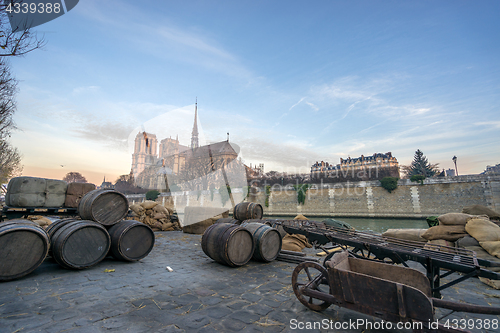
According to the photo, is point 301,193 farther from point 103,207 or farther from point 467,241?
point 103,207

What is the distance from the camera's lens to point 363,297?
265 centimetres

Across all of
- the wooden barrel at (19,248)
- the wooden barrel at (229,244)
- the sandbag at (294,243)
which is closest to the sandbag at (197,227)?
the sandbag at (294,243)

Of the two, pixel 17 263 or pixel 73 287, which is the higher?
pixel 17 263

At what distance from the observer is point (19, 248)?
4457 millimetres

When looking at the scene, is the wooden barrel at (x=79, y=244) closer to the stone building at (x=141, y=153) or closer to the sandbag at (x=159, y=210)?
the sandbag at (x=159, y=210)

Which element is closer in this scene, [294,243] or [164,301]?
[164,301]

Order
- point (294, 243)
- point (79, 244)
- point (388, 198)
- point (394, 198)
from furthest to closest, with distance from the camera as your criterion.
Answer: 1. point (388, 198)
2. point (394, 198)
3. point (294, 243)
4. point (79, 244)

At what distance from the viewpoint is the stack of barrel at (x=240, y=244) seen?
559 centimetres

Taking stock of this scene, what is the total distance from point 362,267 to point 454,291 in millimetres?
2579

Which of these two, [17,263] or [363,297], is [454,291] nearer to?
[363,297]

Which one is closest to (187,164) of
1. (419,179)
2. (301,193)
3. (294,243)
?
(301,193)

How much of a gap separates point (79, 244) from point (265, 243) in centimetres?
444

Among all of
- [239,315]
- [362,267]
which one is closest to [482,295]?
[362,267]

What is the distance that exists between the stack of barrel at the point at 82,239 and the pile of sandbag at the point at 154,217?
25.3ft
